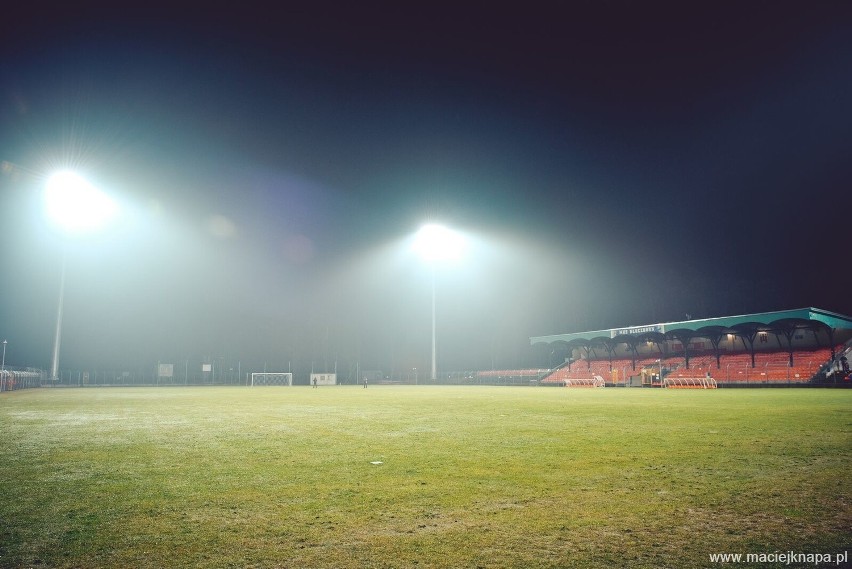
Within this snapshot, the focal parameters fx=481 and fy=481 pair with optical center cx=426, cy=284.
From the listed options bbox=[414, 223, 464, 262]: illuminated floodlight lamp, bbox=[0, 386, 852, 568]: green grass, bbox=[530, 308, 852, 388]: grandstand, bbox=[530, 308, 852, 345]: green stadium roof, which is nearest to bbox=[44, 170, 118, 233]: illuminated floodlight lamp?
bbox=[414, 223, 464, 262]: illuminated floodlight lamp

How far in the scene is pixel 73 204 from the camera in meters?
46.2

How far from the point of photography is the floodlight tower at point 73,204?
1754 inches

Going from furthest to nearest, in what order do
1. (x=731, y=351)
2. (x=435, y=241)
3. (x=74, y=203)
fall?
1. (x=435, y=241)
2. (x=731, y=351)
3. (x=74, y=203)

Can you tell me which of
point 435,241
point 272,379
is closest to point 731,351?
point 435,241

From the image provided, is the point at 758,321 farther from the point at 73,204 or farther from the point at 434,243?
the point at 73,204

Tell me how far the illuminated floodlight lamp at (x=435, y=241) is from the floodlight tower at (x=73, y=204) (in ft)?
109

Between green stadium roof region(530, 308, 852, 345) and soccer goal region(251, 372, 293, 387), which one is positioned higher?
green stadium roof region(530, 308, 852, 345)

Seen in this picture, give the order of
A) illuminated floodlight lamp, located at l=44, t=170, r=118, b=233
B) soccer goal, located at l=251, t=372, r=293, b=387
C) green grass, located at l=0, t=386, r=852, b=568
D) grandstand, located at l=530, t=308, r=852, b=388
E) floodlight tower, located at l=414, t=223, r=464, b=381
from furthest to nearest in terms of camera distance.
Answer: soccer goal, located at l=251, t=372, r=293, b=387 → floodlight tower, located at l=414, t=223, r=464, b=381 → illuminated floodlight lamp, located at l=44, t=170, r=118, b=233 → grandstand, located at l=530, t=308, r=852, b=388 → green grass, located at l=0, t=386, r=852, b=568

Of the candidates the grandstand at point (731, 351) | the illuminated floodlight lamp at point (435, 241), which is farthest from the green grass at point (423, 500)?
the illuminated floodlight lamp at point (435, 241)

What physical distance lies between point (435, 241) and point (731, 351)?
35.5m

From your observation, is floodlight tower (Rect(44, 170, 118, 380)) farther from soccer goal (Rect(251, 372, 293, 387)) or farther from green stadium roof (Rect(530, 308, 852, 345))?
green stadium roof (Rect(530, 308, 852, 345))

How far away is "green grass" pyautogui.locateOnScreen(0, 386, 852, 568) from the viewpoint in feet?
10.7

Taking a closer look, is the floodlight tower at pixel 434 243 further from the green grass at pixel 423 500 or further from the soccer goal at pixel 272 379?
the green grass at pixel 423 500

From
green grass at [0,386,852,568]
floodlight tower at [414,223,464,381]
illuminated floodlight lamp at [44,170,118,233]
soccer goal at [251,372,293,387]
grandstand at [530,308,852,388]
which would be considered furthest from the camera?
soccer goal at [251,372,293,387]
